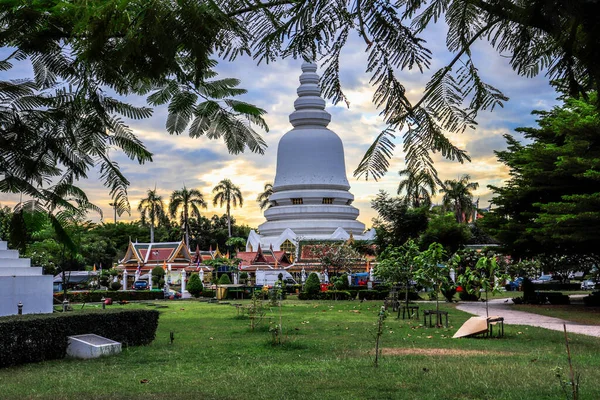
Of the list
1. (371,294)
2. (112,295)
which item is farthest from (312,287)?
(112,295)

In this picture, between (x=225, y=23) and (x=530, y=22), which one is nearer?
(x=225, y=23)

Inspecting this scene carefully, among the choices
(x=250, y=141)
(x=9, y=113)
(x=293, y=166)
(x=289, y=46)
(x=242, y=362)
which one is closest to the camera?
(x=289, y=46)

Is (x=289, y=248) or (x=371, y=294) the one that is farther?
(x=289, y=248)

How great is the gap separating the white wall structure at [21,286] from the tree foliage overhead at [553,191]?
49.0 ft

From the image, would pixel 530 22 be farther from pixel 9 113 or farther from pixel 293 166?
pixel 293 166

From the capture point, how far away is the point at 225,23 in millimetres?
2559

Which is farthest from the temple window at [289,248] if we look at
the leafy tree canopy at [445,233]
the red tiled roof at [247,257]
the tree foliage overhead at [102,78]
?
the tree foliage overhead at [102,78]

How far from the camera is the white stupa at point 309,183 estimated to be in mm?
51500

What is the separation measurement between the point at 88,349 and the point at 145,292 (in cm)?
2494

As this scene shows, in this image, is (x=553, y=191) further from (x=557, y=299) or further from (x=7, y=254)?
(x=7, y=254)

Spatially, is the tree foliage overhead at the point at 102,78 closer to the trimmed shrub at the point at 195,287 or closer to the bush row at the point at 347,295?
the bush row at the point at 347,295

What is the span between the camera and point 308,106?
52625 mm

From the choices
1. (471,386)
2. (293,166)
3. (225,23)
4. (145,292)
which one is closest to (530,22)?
(225,23)

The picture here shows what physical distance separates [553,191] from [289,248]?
27.3 metres
